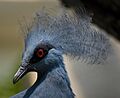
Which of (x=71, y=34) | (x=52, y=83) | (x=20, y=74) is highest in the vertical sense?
(x=71, y=34)

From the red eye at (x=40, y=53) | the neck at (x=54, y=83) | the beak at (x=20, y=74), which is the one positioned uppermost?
the red eye at (x=40, y=53)

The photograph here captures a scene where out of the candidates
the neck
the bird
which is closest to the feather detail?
the bird

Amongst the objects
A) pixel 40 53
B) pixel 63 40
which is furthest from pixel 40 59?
pixel 63 40

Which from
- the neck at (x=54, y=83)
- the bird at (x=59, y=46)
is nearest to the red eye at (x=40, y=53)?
the bird at (x=59, y=46)

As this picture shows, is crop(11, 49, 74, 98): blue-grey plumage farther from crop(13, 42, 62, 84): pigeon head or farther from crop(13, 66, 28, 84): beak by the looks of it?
crop(13, 66, 28, 84): beak

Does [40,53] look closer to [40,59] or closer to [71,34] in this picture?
[40,59]

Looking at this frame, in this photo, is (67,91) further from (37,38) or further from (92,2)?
(92,2)

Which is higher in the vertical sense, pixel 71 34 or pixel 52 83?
pixel 71 34

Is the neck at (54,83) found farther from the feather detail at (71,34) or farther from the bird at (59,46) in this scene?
the feather detail at (71,34)

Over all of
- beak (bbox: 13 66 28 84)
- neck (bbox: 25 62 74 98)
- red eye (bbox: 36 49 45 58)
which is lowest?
neck (bbox: 25 62 74 98)
